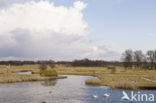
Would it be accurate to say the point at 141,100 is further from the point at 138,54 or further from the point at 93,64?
the point at 93,64

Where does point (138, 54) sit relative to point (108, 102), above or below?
above

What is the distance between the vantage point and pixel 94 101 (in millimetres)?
30125

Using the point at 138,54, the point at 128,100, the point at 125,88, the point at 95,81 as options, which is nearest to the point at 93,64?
the point at 138,54

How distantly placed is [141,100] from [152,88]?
1333cm

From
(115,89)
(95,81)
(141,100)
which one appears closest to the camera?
(141,100)

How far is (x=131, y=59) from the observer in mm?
127500

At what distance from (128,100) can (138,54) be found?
10696 centimetres

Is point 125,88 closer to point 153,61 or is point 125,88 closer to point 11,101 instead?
point 11,101

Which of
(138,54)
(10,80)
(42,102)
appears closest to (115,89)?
(42,102)

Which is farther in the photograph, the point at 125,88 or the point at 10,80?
the point at 10,80

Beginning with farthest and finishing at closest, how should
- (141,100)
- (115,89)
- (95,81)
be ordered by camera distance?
1. (95,81)
2. (115,89)
3. (141,100)

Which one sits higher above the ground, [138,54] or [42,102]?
[138,54]

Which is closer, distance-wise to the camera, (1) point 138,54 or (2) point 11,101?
(2) point 11,101

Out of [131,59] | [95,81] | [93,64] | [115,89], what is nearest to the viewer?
[115,89]
